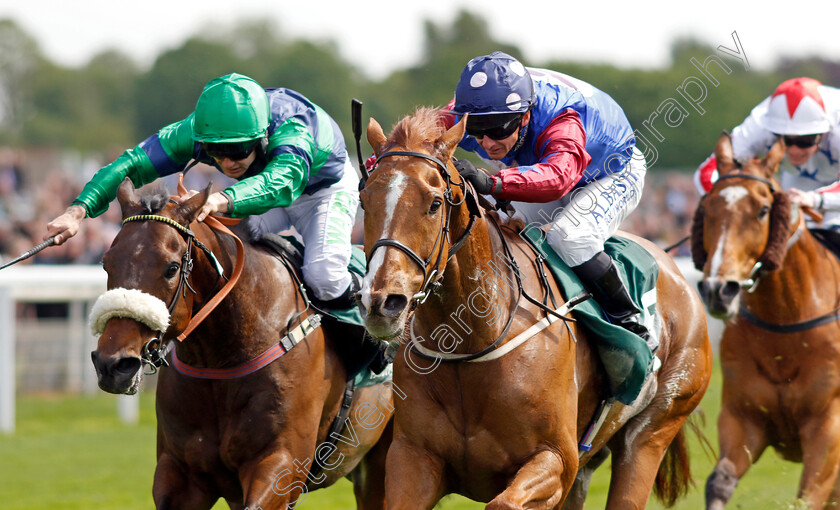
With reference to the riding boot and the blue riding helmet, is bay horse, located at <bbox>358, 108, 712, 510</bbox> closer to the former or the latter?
the riding boot

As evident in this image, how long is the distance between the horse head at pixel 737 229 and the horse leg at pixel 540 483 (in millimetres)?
1755

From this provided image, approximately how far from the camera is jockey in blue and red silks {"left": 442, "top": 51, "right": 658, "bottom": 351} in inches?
140

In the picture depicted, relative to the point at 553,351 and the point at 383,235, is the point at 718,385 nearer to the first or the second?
the point at 553,351

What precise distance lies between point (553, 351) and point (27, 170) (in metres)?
18.9

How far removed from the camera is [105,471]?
25.2 ft

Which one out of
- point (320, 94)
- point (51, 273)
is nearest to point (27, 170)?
point (51, 273)

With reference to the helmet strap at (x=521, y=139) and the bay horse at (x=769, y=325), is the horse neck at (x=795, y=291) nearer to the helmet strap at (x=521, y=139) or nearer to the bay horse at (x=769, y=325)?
the bay horse at (x=769, y=325)

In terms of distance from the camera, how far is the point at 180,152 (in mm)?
4359

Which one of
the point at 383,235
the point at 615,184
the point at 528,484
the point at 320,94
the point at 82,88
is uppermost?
the point at 383,235

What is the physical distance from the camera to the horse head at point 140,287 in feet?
11.3

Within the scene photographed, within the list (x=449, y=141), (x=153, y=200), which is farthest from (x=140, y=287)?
(x=449, y=141)

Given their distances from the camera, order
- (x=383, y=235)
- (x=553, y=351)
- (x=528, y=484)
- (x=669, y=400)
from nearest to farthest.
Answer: (x=383, y=235) < (x=528, y=484) < (x=553, y=351) < (x=669, y=400)

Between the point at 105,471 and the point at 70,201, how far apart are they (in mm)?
9574

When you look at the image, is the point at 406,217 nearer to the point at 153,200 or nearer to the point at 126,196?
the point at 153,200
